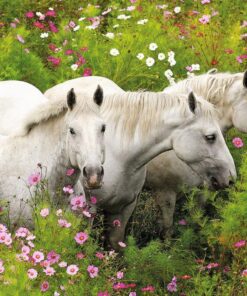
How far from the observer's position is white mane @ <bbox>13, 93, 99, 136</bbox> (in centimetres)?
523

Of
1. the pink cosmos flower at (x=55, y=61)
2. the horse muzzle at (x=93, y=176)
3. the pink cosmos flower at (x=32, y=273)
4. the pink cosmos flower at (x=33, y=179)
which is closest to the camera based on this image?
the pink cosmos flower at (x=32, y=273)

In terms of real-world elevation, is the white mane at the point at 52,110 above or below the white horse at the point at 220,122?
above

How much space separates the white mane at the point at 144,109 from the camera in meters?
5.75

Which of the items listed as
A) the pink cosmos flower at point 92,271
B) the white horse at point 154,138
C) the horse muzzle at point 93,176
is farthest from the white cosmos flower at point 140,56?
the pink cosmos flower at point 92,271

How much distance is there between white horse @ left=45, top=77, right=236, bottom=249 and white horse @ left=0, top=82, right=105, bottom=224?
1.54 ft

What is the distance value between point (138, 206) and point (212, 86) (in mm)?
1228

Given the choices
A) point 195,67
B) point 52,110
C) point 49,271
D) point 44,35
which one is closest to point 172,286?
point 49,271

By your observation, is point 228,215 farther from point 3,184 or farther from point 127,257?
point 3,184

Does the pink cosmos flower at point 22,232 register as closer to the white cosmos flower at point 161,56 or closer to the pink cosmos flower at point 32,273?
the pink cosmos flower at point 32,273

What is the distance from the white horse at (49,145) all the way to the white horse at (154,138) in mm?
469

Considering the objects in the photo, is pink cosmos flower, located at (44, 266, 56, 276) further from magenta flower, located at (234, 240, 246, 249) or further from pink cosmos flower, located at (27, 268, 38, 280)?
magenta flower, located at (234, 240, 246, 249)

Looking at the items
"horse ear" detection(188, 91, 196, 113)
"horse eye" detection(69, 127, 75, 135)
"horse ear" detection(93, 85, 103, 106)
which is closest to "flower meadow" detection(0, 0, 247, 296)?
"horse eye" detection(69, 127, 75, 135)

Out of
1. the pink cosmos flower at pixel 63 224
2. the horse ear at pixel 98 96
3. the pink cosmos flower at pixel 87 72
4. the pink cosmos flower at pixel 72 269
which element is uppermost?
the horse ear at pixel 98 96

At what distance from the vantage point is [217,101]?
6484mm
